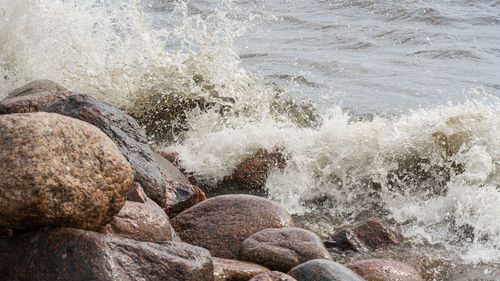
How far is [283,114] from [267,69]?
9.15 feet

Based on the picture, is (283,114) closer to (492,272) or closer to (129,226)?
(492,272)

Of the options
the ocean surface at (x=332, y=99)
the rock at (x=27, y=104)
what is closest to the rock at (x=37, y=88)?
the rock at (x=27, y=104)

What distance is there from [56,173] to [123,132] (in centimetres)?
169

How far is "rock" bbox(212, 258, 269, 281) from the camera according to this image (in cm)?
338

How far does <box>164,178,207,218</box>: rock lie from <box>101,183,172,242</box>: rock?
1166 mm

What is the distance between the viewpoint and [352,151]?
6.57 metres

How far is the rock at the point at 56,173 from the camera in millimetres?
2539

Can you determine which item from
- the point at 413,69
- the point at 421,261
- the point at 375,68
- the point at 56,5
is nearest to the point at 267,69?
the point at 375,68

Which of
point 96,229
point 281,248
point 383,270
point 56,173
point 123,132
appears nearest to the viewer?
point 56,173

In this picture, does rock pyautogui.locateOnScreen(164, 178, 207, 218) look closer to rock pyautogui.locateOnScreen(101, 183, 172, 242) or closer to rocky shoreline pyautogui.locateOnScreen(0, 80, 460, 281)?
rocky shoreline pyautogui.locateOnScreen(0, 80, 460, 281)

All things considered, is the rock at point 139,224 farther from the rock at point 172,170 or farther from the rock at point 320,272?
the rock at point 172,170

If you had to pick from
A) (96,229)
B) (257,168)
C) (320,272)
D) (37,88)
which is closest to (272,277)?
(320,272)

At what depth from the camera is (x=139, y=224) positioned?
11.0ft

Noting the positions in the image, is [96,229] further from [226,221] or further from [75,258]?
[226,221]
